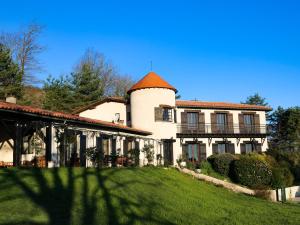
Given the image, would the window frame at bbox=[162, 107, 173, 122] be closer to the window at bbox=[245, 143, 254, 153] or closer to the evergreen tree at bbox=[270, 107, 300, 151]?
the window at bbox=[245, 143, 254, 153]

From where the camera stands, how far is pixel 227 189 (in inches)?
882

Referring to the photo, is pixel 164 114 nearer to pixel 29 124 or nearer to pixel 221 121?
pixel 221 121

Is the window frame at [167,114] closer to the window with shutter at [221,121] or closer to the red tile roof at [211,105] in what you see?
the red tile roof at [211,105]

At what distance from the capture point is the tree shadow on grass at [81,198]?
31.9 ft

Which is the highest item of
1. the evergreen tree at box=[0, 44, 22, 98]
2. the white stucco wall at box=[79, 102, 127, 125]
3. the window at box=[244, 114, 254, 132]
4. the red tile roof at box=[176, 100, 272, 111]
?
the evergreen tree at box=[0, 44, 22, 98]

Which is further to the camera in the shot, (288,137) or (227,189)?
(288,137)

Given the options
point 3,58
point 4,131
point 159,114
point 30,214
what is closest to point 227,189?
point 159,114

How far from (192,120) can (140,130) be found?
8098 mm

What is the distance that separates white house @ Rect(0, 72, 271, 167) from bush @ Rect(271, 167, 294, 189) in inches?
358

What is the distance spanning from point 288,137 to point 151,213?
39.6 meters

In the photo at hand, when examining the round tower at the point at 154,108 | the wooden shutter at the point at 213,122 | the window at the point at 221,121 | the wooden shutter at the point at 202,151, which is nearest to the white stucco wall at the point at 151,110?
the round tower at the point at 154,108

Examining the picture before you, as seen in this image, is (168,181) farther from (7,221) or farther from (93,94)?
(93,94)

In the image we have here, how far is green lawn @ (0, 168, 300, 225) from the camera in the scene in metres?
9.60

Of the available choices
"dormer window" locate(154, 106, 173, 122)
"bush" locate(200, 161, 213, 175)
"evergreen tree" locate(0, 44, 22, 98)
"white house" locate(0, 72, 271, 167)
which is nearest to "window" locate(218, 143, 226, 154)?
"white house" locate(0, 72, 271, 167)
